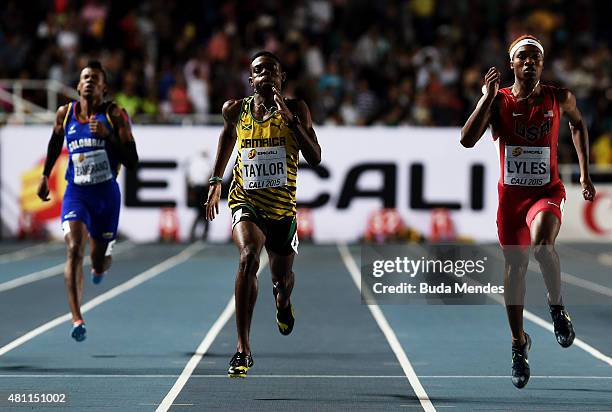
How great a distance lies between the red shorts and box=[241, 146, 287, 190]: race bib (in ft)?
4.76

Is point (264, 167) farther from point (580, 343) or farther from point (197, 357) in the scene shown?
point (580, 343)

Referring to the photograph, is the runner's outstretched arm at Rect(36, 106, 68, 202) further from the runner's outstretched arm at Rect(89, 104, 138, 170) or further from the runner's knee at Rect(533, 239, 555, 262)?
the runner's knee at Rect(533, 239, 555, 262)

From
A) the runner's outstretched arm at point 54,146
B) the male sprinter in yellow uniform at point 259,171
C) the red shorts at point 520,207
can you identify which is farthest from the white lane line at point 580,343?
the runner's outstretched arm at point 54,146

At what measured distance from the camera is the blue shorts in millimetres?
9773

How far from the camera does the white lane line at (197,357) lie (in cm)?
726

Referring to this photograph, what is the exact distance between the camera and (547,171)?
301 inches

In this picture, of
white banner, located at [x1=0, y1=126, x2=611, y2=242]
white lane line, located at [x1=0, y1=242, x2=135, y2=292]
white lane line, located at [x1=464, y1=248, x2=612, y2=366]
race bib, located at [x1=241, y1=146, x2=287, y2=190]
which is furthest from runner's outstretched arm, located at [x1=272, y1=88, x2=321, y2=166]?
white banner, located at [x1=0, y1=126, x2=611, y2=242]

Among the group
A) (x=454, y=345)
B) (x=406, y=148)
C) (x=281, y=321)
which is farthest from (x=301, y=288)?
(x=406, y=148)

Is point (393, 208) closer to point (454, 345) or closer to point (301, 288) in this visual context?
point (301, 288)

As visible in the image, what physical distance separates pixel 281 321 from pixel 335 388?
1.27m

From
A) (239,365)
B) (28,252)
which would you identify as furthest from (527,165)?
(28,252)

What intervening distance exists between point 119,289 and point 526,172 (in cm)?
798

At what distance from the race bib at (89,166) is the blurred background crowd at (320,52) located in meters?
12.7

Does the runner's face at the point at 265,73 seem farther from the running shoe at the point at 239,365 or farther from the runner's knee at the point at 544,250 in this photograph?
the runner's knee at the point at 544,250
